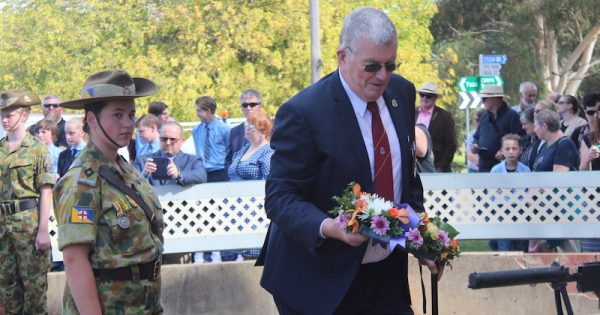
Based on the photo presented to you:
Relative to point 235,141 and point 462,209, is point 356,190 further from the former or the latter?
point 235,141

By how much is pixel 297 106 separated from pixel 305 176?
0.30 m

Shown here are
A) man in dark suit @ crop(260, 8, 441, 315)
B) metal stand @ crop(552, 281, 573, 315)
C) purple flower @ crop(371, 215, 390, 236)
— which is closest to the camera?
metal stand @ crop(552, 281, 573, 315)

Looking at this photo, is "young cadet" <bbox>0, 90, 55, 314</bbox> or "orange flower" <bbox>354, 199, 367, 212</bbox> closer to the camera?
"orange flower" <bbox>354, 199, 367, 212</bbox>

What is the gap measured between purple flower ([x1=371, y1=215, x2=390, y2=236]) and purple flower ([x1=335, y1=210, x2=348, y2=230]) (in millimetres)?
114

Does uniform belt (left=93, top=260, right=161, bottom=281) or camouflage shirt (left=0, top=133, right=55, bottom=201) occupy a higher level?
uniform belt (left=93, top=260, right=161, bottom=281)

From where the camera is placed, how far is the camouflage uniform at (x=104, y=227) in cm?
434

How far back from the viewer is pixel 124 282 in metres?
4.49

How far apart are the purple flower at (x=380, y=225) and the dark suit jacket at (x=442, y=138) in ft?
25.7

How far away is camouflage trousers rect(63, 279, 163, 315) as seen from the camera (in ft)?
14.6

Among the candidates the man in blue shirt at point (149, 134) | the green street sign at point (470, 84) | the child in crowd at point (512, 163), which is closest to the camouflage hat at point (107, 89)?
the man in blue shirt at point (149, 134)

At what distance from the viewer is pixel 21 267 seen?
8180 millimetres

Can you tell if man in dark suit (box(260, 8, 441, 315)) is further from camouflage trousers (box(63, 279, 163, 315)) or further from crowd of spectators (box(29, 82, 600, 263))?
crowd of spectators (box(29, 82, 600, 263))

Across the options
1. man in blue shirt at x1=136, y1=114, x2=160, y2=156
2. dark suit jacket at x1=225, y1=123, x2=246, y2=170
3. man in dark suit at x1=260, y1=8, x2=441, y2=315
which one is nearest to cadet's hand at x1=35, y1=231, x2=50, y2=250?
man in blue shirt at x1=136, y1=114, x2=160, y2=156

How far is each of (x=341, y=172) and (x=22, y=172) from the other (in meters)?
4.78
